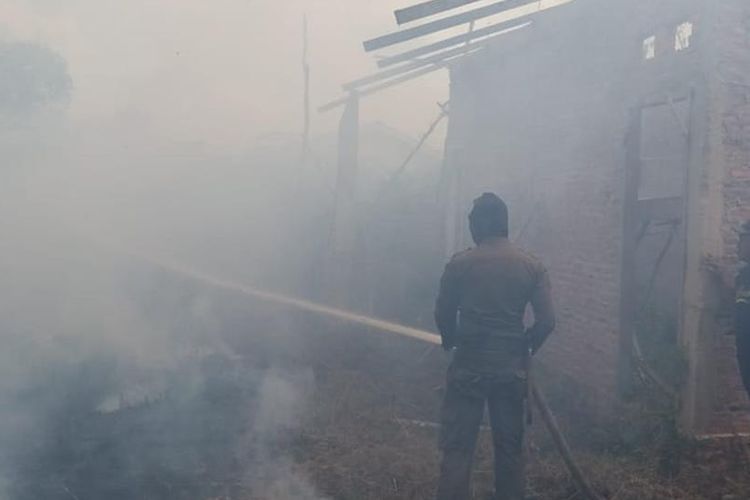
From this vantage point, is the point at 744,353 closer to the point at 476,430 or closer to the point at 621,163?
the point at 476,430

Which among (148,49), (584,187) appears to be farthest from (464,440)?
(148,49)

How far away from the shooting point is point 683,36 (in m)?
6.65

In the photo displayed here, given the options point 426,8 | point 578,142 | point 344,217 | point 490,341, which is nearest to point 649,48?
point 578,142

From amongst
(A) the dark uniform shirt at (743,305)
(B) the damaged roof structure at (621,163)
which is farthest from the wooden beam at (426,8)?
(A) the dark uniform shirt at (743,305)

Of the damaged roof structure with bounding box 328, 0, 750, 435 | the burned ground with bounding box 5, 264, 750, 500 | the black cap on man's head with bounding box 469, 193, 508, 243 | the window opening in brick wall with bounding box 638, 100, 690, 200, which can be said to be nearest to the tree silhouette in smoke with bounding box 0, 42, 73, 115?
the damaged roof structure with bounding box 328, 0, 750, 435

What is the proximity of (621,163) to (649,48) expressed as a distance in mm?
1084

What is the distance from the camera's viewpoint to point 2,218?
10.7m

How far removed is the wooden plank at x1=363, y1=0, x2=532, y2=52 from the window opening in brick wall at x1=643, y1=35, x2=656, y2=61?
1.29m

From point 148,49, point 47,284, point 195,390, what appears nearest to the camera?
point 195,390

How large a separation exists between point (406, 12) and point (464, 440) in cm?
419

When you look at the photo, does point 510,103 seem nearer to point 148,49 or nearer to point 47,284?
point 47,284

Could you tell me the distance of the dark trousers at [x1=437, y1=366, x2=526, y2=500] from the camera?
16.1 ft

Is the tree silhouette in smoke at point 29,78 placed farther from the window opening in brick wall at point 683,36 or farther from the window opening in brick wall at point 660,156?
the window opening in brick wall at point 683,36

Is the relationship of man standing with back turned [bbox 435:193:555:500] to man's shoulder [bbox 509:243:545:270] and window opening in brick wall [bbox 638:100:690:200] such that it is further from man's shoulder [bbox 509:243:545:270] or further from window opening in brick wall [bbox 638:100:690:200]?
window opening in brick wall [bbox 638:100:690:200]
